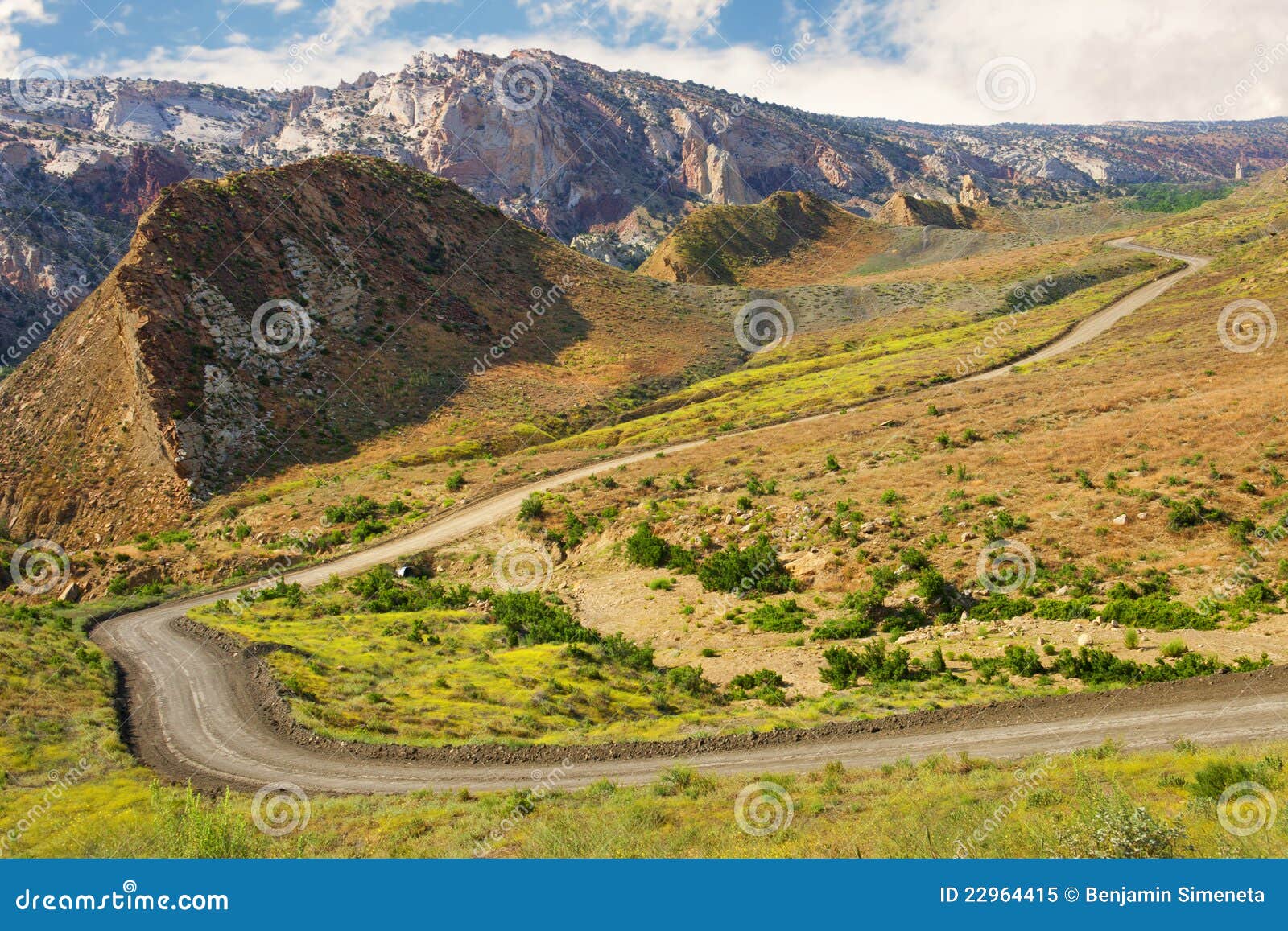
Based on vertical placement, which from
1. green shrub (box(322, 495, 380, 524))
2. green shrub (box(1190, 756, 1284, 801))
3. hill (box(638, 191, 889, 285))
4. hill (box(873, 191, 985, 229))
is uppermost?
hill (box(873, 191, 985, 229))

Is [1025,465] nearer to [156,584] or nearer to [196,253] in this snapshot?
[156,584]

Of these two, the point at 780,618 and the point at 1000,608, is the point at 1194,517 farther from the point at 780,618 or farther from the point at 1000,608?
the point at 780,618

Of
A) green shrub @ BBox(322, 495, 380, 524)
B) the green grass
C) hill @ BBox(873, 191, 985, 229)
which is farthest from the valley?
hill @ BBox(873, 191, 985, 229)

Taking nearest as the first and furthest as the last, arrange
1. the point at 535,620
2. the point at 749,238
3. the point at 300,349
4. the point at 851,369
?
the point at 535,620 < the point at 300,349 < the point at 851,369 < the point at 749,238

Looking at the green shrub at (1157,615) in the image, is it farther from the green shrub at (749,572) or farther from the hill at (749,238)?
the hill at (749,238)

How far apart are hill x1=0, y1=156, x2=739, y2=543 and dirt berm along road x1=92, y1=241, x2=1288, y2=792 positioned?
3123cm

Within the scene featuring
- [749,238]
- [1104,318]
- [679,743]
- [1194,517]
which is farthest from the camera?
[749,238]

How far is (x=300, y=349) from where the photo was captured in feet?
202

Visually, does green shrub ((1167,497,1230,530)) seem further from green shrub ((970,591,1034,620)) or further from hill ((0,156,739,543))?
hill ((0,156,739,543))

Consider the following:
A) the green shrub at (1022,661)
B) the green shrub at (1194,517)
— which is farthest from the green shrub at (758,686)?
the green shrub at (1194,517)

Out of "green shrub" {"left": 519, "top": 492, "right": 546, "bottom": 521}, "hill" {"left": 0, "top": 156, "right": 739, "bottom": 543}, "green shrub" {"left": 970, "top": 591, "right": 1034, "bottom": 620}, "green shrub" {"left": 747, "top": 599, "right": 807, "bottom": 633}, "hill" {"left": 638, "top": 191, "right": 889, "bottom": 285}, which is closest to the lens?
"green shrub" {"left": 970, "top": 591, "right": 1034, "bottom": 620}

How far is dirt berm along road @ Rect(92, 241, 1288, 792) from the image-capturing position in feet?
48.7

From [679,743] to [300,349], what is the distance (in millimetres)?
55738

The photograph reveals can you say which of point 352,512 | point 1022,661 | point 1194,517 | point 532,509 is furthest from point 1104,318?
point 352,512
